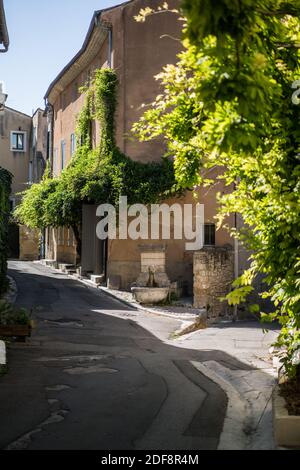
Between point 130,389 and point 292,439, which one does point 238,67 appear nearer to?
point 292,439

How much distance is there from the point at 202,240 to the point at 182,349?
33.0ft

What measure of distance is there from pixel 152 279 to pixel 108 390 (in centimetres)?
1128

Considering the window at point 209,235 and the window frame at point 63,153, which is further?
the window frame at point 63,153

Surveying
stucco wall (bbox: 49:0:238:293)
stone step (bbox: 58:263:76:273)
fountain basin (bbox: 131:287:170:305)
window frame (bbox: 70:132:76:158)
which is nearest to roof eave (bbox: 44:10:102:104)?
stucco wall (bbox: 49:0:238:293)

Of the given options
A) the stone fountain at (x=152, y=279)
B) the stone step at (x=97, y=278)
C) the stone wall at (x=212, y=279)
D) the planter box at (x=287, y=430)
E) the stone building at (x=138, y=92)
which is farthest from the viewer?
the stone step at (x=97, y=278)

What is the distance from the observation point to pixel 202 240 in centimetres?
2181

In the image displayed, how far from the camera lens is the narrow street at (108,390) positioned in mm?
5781

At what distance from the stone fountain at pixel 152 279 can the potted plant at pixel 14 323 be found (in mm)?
7352

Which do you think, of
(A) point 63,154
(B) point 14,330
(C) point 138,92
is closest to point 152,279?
(C) point 138,92

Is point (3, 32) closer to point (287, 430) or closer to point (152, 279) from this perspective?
point (152, 279)

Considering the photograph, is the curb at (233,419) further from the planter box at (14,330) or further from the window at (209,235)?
the window at (209,235)

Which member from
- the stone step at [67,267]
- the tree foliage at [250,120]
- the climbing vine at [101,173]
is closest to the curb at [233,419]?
the tree foliage at [250,120]

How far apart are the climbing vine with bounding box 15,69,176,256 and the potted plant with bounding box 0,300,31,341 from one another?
8161mm

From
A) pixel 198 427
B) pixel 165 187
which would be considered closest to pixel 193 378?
pixel 198 427
